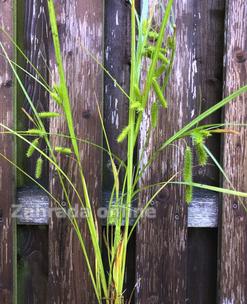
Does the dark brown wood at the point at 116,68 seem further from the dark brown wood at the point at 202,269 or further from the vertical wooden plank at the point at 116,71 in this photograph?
the dark brown wood at the point at 202,269

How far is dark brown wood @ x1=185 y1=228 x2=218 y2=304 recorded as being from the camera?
1381mm

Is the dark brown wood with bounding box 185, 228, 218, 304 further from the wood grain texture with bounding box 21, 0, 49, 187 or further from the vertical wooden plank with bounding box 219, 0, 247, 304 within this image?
the wood grain texture with bounding box 21, 0, 49, 187

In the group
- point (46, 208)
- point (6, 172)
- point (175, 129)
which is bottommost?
point (46, 208)

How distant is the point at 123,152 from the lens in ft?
4.42

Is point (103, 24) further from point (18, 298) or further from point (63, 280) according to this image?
point (18, 298)

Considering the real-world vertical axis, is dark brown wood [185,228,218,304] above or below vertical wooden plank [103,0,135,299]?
below

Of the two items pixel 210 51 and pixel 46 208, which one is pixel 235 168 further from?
pixel 46 208

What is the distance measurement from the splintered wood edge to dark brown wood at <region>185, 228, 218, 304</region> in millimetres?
84

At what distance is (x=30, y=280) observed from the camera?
4.53 ft

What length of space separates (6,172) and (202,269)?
0.70 meters

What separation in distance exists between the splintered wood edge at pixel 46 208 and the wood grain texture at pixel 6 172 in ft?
0.11

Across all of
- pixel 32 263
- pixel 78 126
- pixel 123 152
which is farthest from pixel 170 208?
pixel 32 263

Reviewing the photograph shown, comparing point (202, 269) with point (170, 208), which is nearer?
point (170, 208)

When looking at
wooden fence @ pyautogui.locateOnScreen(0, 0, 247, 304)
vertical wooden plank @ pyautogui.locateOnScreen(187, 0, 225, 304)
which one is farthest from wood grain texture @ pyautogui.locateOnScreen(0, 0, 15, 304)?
vertical wooden plank @ pyautogui.locateOnScreen(187, 0, 225, 304)
